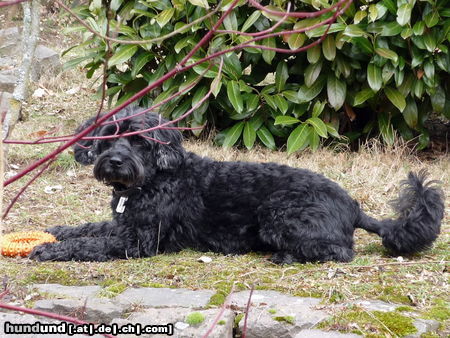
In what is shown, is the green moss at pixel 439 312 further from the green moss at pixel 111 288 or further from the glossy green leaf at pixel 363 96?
the glossy green leaf at pixel 363 96

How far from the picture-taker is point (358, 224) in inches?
179

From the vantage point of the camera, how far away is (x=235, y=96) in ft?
22.2

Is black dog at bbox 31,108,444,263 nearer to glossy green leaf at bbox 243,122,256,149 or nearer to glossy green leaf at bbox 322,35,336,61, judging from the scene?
glossy green leaf at bbox 243,122,256,149

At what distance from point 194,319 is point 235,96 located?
3914mm

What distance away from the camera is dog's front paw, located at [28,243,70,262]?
176 inches

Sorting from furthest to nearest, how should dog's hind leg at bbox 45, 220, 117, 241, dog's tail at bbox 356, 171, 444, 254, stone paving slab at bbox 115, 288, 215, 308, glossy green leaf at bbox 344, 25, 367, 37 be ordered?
glossy green leaf at bbox 344, 25, 367, 37 < dog's hind leg at bbox 45, 220, 117, 241 < dog's tail at bbox 356, 171, 444, 254 < stone paving slab at bbox 115, 288, 215, 308

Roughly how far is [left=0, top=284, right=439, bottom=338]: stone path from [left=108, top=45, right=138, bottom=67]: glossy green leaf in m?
3.64

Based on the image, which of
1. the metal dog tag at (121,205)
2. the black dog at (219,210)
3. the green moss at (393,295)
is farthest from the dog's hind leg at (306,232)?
the metal dog tag at (121,205)

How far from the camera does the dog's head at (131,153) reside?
4461 mm

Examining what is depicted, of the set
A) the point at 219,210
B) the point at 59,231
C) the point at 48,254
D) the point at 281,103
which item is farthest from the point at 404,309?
the point at 281,103

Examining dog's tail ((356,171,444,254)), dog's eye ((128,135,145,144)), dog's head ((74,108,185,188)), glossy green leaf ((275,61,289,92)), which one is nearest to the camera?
dog's tail ((356,171,444,254))

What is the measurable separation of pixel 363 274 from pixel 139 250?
1.60 meters

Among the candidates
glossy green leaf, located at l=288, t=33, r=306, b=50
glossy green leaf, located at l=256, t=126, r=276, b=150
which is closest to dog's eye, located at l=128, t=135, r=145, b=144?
glossy green leaf, located at l=288, t=33, r=306, b=50

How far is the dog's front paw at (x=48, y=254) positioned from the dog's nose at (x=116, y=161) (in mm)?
721
